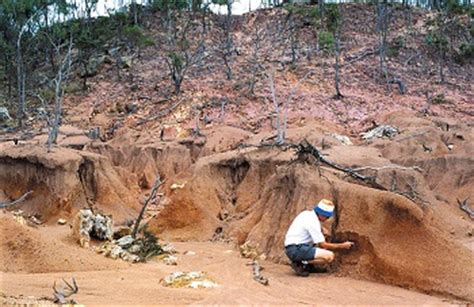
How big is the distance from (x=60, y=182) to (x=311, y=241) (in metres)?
6.60

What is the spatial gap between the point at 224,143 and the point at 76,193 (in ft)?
16.2

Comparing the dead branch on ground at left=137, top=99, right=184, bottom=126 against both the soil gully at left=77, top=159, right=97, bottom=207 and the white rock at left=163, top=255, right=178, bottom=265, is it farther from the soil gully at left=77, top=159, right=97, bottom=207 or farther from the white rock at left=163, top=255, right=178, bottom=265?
the white rock at left=163, top=255, right=178, bottom=265

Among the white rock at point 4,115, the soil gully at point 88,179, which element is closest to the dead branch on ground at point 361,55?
the white rock at point 4,115

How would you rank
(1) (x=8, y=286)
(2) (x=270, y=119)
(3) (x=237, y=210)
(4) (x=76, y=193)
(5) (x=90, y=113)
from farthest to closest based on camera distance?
1. (5) (x=90, y=113)
2. (2) (x=270, y=119)
3. (4) (x=76, y=193)
4. (3) (x=237, y=210)
5. (1) (x=8, y=286)

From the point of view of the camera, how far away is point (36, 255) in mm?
7750

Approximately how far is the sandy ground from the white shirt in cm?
46

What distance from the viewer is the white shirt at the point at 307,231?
7.12 metres

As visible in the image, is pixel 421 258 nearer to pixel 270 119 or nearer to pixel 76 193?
pixel 76 193

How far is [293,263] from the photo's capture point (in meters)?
7.39

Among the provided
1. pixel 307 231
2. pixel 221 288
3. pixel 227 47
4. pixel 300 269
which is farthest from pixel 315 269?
pixel 227 47

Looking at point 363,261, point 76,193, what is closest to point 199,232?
point 76,193

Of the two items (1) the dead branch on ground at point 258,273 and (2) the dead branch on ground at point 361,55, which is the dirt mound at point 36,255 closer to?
(1) the dead branch on ground at point 258,273

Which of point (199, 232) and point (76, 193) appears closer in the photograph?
point (199, 232)

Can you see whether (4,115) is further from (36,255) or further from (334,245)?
(334,245)
